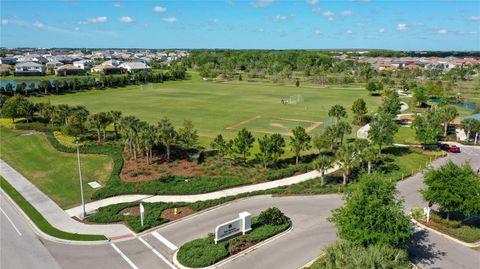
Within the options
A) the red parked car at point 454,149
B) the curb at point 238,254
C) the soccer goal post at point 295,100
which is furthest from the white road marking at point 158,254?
the soccer goal post at point 295,100

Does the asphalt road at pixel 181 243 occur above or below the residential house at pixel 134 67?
below

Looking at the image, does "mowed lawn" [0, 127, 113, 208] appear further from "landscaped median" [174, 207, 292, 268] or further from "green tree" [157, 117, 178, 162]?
"landscaped median" [174, 207, 292, 268]

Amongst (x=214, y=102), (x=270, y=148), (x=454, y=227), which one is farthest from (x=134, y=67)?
(x=454, y=227)

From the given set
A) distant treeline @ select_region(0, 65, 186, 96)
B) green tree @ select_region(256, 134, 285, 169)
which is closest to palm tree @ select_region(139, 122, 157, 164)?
green tree @ select_region(256, 134, 285, 169)

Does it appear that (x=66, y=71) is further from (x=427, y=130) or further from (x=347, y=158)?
(x=347, y=158)

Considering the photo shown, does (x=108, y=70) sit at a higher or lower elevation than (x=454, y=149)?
higher

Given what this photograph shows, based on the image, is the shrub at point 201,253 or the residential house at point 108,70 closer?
the shrub at point 201,253

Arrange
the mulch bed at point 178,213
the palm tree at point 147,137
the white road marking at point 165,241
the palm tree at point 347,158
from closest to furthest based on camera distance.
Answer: the white road marking at point 165,241, the mulch bed at point 178,213, the palm tree at point 347,158, the palm tree at point 147,137

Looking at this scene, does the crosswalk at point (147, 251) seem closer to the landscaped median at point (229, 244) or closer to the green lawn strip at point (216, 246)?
the landscaped median at point (229, 244)
